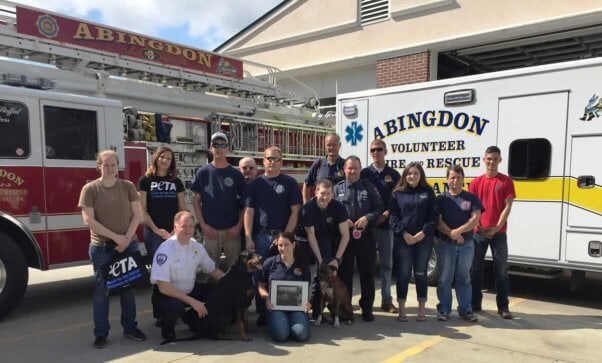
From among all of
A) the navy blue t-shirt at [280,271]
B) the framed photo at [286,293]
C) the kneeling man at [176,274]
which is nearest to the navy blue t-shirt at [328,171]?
the navy blue t-shirt at [280,271]

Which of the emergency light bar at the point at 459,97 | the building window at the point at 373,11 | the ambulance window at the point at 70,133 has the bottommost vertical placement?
the ambulance window at the point at 70,133

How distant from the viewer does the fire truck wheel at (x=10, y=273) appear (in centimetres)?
501

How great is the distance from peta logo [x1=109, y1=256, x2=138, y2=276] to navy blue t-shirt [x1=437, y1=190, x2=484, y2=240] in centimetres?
300

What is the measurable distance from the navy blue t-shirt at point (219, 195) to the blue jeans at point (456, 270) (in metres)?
2.17

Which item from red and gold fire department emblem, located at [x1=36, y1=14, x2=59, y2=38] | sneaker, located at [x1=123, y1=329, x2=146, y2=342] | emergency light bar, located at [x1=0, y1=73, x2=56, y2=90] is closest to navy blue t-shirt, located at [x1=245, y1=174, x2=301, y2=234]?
sneaker, located at [x1=123, y1=329, x2=146, y2=342]

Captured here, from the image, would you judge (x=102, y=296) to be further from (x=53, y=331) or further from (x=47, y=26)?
(x=47, y=26)

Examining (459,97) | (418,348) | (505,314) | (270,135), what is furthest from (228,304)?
(270,135)

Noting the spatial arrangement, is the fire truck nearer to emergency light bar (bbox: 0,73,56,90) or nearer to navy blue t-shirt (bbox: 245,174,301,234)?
emergency light bar (bbox: 0,73,56,90)

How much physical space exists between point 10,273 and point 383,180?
3.97 meters

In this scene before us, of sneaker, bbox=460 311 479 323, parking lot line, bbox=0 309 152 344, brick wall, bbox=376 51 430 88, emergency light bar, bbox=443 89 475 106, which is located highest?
brick wall, bbox=376 51 430 88

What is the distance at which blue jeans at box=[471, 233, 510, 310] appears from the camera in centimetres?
521

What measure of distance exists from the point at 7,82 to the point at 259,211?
3.10 meters

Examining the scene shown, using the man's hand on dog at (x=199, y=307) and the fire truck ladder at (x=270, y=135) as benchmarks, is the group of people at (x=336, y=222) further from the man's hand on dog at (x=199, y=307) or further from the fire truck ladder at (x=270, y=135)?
the fire truck ladder at (x=270, y=135)

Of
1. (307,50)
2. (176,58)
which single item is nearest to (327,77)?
(307,50)
